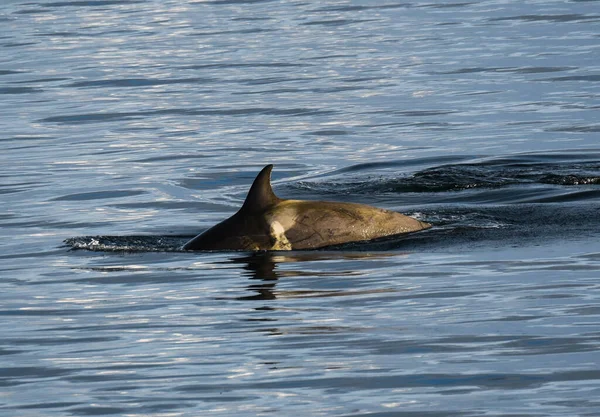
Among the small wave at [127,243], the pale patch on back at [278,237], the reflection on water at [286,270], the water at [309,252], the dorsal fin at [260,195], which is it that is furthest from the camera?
the small wave at [127,243]

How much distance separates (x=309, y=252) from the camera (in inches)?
500

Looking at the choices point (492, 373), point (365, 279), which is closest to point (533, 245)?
point (365, 279)

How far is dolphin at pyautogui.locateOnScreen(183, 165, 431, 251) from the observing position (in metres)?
12.8

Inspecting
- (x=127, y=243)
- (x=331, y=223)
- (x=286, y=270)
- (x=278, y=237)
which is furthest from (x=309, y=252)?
(x=127, y=243)

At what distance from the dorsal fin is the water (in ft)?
1.46

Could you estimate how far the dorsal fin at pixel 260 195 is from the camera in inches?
489

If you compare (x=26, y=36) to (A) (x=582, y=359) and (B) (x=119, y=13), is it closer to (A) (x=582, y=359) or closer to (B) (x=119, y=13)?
(B) (x=119, y=13)

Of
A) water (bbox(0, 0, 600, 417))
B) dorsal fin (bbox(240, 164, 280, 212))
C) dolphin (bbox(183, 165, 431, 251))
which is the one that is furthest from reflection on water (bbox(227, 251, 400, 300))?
dorsal fin (bbox(240, 164, 280, 212))

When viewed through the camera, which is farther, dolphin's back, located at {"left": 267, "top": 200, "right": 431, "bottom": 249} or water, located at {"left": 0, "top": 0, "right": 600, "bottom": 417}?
dolphin's back, located at {"left": 267, "top": 200, "right": 431, "bottom": 249}

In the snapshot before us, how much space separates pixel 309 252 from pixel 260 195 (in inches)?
23.8

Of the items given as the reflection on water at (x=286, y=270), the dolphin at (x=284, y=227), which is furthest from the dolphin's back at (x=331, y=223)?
the reflection on water at (x=286, y=270)

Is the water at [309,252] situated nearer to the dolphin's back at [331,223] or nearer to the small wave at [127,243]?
the small wave at [127,243]

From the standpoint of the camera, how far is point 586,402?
780cm

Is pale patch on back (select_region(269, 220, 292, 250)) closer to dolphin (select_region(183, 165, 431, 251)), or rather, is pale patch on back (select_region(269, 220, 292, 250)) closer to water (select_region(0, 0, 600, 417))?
dolphin (select_region(183, 165, 431, 251))
